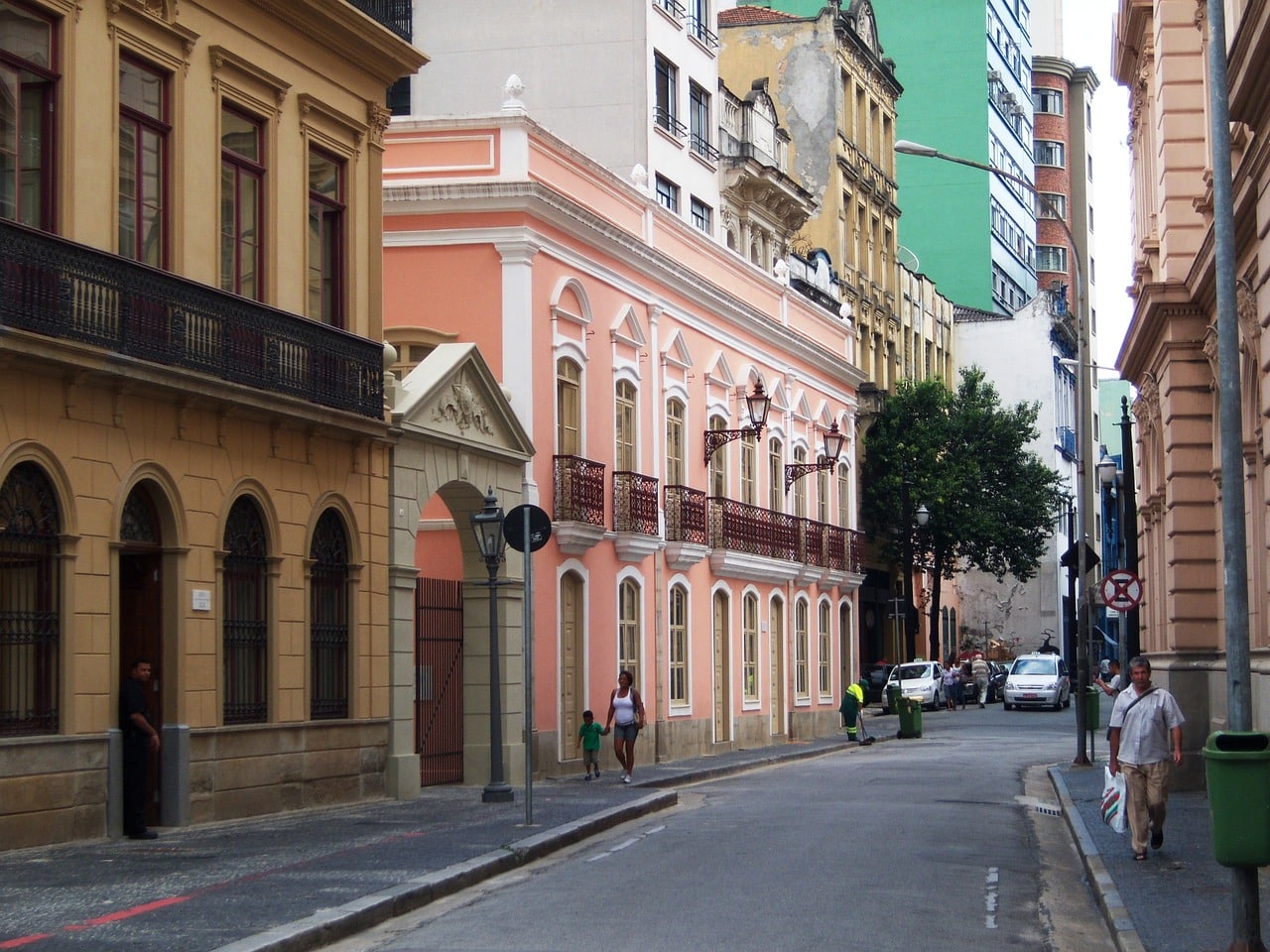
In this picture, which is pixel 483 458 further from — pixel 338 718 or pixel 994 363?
pixel 994 363

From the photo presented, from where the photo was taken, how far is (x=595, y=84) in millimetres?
36281

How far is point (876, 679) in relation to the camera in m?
57.3

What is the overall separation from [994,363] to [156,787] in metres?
65.8

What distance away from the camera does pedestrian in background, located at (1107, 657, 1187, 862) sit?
15.9 meters

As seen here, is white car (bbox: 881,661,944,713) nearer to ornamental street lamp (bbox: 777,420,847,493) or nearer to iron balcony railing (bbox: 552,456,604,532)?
ornamental street lamp (bbox: 777,420,847,493)

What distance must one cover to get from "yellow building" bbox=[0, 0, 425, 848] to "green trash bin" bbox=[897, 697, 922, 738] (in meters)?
21.8

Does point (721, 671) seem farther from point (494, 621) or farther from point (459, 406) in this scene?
point (494, 621)

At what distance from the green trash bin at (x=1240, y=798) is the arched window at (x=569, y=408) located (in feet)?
61.1

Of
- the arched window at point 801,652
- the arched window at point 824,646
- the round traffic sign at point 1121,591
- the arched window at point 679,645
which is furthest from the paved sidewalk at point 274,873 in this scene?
the arched window at point 824,646

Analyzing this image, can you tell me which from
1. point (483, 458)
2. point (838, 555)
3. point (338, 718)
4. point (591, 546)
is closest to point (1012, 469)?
point (838, 555)

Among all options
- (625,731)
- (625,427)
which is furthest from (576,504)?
(625,731)

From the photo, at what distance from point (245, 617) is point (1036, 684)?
40.3 meters

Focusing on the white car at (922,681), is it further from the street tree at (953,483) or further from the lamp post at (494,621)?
the lamp post at (494,621)

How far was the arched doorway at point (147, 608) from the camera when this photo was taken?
57.7 ft
